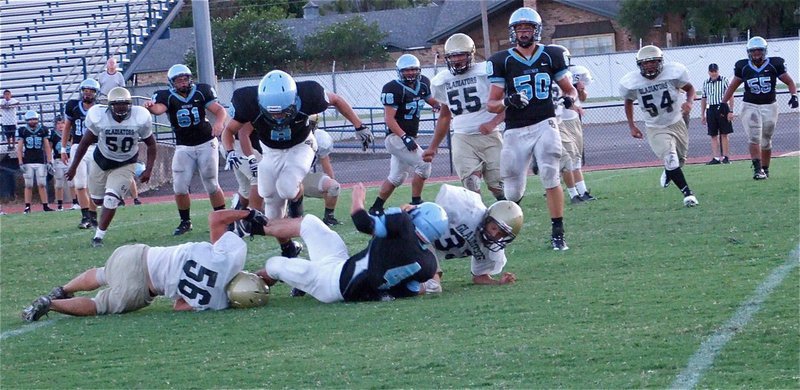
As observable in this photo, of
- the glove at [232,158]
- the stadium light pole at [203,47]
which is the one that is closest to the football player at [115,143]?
the glove at [232,158]

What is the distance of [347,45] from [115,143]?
31.0m

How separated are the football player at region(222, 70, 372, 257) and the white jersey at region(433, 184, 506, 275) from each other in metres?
1.32

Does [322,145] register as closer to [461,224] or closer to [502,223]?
[461,224]

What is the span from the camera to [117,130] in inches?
424

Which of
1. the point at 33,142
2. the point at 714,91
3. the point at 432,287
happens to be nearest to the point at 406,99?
the point at 432,287

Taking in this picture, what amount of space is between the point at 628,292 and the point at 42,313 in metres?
3.52

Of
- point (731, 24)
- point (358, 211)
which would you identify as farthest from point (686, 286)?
point (731, 24)

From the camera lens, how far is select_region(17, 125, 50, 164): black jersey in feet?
58.2

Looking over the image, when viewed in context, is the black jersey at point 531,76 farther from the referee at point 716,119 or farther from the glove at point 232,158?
the referee at point 716,119

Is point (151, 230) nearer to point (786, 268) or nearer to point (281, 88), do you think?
point (281, 88)

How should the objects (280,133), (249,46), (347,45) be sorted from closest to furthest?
(280,133) → (249,46) → (347,45)

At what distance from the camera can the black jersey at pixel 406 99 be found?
10586 millimetres

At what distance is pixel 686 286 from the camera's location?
6.29m

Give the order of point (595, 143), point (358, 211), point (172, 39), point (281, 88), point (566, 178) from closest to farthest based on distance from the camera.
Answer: point (358, 211) → point (281, 88) → point (566, 178) → point (595, 143) → point (172, 39)
